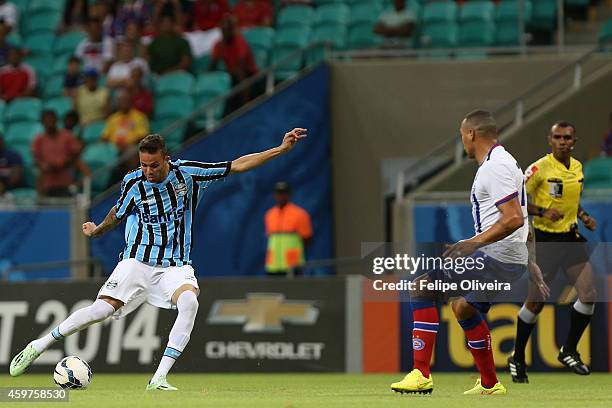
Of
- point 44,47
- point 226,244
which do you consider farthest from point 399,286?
point 44,47

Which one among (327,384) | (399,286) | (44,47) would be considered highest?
(44,47)

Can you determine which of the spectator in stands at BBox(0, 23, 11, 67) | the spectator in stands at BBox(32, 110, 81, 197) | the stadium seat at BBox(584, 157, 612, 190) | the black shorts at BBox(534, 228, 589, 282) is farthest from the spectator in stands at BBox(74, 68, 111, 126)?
the black shorts at BBox(534, 228, 589, 282)

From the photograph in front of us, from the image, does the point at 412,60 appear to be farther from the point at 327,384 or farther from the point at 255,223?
the point at 327,384

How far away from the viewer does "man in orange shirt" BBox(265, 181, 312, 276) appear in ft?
60.8

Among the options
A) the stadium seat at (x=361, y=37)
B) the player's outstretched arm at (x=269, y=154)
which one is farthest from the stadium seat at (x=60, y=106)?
the player's outstretched arm at (x=269, y=154)

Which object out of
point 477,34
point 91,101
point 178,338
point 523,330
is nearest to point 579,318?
point 523,330

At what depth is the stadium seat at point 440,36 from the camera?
20484mm

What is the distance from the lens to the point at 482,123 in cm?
1040

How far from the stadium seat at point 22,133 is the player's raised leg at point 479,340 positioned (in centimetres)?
1157

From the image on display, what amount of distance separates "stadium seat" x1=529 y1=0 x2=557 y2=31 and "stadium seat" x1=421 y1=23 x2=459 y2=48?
1083 millimetres

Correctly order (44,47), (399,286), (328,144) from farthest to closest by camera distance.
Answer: (44,47), (328,144), (399,286)

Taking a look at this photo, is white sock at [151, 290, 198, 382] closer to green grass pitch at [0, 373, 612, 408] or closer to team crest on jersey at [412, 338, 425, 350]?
green grass pitch at [0, 373, 612, 408]

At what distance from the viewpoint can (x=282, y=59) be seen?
66.4 feet

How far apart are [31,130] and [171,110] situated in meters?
2.07
